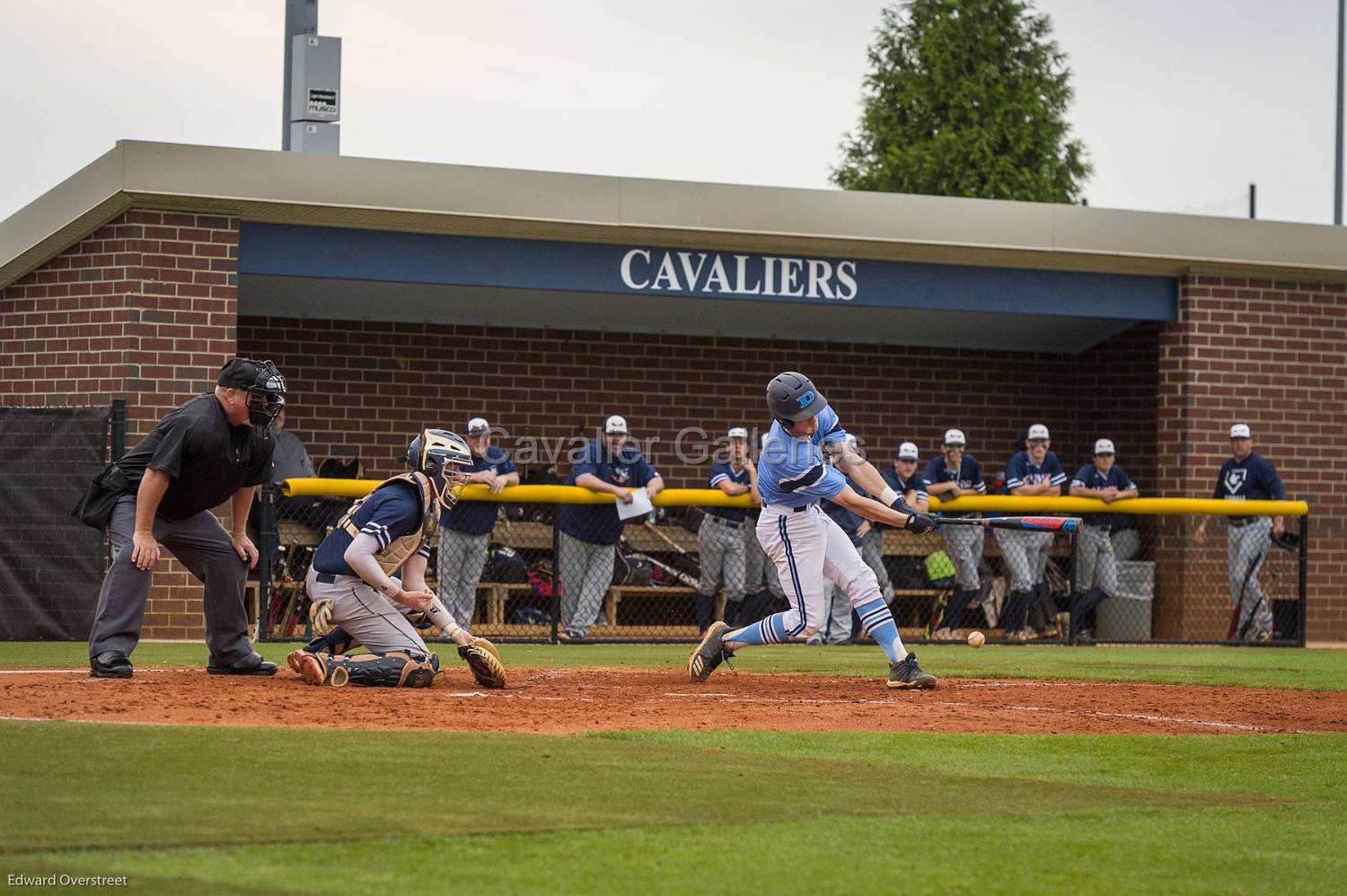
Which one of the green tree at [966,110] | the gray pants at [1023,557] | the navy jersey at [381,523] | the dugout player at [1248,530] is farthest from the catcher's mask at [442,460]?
the green tree at [966,110]

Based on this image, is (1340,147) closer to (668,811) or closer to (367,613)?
(367,613)

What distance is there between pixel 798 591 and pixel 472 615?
18.2ft

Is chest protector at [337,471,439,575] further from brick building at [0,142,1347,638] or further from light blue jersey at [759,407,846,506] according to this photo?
brick building at [0,142,1347,638]

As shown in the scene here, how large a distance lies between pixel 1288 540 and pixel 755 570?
5.59 meters

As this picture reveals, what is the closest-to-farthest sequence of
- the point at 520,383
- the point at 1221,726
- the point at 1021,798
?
the point at 1021,798, the point at 1221,726, the point at 520,383

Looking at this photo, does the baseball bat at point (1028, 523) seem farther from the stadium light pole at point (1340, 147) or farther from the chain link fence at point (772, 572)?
the stadium light pole at point (1340, 147)

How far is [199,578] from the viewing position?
929 centimetres

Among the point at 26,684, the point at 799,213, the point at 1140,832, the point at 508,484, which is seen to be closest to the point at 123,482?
the point at 26,684

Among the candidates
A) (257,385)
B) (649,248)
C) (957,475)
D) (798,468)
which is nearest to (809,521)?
(798,468)

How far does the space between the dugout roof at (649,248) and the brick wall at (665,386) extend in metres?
0.34

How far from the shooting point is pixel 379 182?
590 inches

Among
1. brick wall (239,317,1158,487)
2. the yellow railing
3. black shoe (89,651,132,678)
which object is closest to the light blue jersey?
black shoe (89,651,132,678)

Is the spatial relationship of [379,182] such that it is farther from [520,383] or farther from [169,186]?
[520,383]

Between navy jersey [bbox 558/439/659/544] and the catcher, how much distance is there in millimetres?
5359
